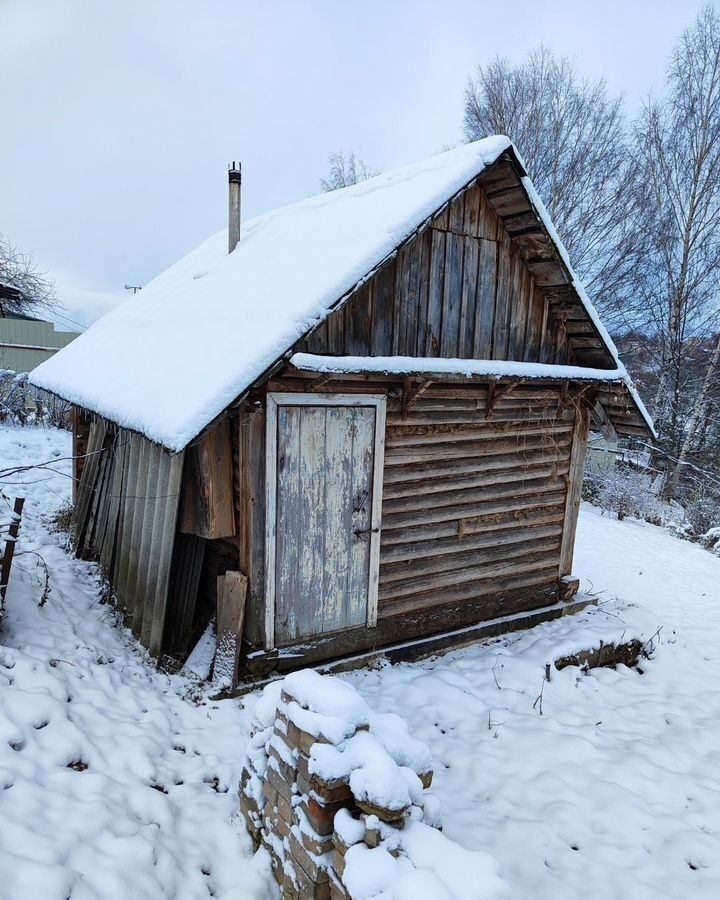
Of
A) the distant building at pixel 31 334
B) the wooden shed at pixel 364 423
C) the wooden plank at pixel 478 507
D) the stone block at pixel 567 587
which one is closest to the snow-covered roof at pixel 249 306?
the wooden shed at pixel 364 423

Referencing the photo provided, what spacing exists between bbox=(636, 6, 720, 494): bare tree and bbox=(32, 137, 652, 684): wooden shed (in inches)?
472

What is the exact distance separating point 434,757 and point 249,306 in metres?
3.96

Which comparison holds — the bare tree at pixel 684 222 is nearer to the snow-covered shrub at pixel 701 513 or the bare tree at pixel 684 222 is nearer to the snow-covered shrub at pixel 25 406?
the snow-covered shrub at pixel 701 513

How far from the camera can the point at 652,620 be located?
293 inches

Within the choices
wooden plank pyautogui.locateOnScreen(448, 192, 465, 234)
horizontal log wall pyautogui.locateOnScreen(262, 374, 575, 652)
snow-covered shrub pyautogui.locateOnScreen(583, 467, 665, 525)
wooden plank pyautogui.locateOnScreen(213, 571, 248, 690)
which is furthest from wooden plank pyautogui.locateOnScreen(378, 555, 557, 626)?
snow-covered shrub pyautogui.locateOnScreen(583, 467, 665, 525)

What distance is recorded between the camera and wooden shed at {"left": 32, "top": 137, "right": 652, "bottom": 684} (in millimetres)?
4551

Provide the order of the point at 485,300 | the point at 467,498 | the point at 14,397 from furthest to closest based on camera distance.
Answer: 1. the point at 14,397
2. the point at 467,498
3. the point at 485,300

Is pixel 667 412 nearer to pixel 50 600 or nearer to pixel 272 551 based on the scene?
pixel 272 551

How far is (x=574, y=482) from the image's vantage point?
7.17 metres

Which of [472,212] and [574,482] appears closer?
[472,212]

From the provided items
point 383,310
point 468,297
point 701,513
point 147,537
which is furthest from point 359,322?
point 701,513

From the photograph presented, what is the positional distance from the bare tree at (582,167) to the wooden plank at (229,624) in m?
16.5

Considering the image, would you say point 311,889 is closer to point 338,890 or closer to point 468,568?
point 338,890

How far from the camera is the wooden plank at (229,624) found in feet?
15.3
